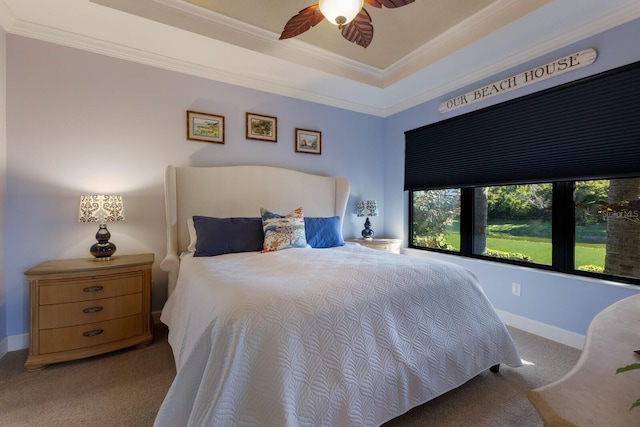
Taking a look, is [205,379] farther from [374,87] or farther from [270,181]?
[374,87]

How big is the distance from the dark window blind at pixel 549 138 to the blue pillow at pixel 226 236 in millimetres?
2275

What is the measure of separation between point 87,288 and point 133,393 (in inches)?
33.1

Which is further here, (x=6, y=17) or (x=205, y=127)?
(x=205, y=127)

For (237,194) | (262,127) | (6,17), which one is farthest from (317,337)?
(6,17)

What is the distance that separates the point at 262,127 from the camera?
3.22 meters

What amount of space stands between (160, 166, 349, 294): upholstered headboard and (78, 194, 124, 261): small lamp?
1.31 ft

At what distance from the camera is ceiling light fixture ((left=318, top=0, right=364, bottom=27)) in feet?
4.93

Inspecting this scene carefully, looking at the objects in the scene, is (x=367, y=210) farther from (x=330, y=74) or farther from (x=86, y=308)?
(x=86, y=308)

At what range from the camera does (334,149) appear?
12.4ft

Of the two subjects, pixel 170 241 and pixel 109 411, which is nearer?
pixel 109 411

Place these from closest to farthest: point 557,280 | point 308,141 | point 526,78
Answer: point 557,280 → point 526,78 → point 308,141

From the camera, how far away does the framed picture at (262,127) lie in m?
3.15

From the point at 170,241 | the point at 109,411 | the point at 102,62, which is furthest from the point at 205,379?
the point at 102,62

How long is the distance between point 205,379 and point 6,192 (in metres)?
2.41
